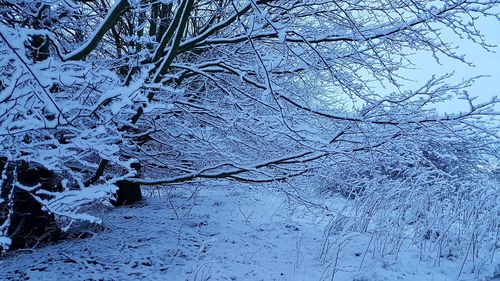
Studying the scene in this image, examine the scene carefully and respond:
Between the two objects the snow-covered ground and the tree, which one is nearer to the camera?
the tree

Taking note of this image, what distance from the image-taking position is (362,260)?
12.2 ft

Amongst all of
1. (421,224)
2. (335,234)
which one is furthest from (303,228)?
(421,224)

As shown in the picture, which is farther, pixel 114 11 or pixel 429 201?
pixel 429 201

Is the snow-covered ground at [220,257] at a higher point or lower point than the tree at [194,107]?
lower

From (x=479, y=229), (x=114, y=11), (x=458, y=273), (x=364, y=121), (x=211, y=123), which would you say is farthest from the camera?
(x=211, y=123)

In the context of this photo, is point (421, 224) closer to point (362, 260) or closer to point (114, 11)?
point (362, 260)

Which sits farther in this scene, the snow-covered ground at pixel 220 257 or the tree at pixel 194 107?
the snow-covered ground at pixel 220 257

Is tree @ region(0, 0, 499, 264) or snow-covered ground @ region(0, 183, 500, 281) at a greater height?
tree @ region(0, 0, 499, 264)

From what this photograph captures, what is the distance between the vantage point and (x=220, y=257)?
13.2 feet

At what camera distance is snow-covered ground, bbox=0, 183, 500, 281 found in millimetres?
3436

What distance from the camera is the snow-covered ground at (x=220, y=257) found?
3.44m

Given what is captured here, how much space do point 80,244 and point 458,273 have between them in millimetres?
4092

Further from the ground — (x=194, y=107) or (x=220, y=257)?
(x=194, y=107)

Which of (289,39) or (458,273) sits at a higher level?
(289,39)
